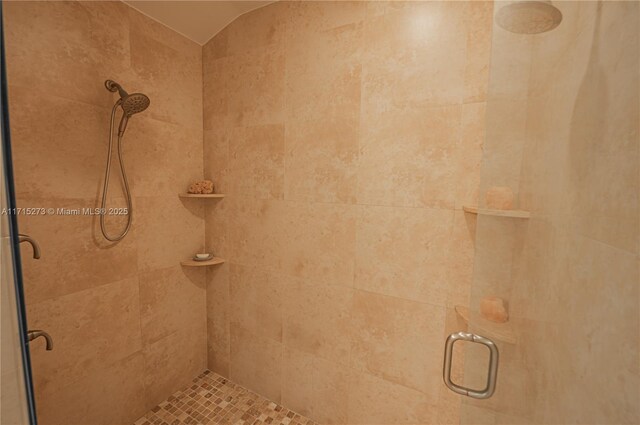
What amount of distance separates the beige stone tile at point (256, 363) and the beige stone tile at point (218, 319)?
0.22 ft

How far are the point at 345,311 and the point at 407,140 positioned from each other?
0.89m

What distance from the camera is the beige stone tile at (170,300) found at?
147cm

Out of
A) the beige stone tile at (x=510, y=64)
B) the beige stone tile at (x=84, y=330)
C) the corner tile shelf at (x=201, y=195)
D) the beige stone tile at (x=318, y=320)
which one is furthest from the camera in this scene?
the corner tile shelf at (x=201, y=195)

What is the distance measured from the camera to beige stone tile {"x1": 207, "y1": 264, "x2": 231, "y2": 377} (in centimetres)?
172

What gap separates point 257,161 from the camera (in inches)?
59.6

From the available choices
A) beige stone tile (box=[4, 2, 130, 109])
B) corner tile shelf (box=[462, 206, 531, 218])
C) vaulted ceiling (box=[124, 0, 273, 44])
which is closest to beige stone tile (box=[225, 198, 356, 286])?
corner tile shelf (box=[462, 206, 531, 218])

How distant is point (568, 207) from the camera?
45 cm

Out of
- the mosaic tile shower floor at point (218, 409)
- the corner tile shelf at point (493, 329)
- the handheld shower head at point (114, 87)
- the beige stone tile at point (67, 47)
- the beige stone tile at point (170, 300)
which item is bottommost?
the mosaic tile shower floor at point (218, 409)

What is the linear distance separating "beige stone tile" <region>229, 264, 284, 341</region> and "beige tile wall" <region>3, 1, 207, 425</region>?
1.04 ft

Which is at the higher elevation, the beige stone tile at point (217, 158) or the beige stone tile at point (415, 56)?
the beige stone tile at point (415, 56)

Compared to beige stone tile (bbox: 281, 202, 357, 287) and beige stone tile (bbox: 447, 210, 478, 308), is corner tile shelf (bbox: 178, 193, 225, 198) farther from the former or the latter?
beige stone tile (bbox: 447, 210, 478, 308)

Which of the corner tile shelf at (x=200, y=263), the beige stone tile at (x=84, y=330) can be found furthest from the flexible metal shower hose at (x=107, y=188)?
the corner tile shelf at (x=200, y=263)

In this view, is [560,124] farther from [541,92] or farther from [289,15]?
[289,15]

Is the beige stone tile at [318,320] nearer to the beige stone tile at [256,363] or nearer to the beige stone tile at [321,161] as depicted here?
the beige stone tile at [256,363]
